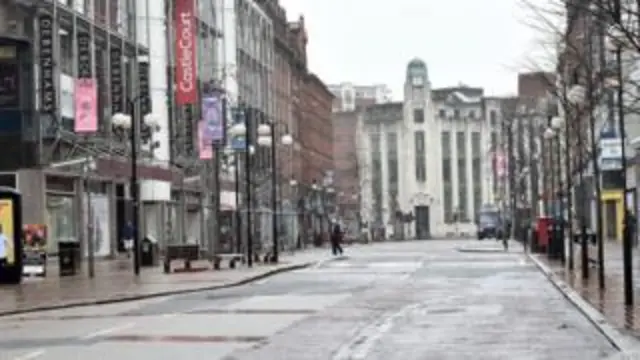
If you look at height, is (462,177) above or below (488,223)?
above

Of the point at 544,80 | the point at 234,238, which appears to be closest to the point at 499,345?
the point at 544,80

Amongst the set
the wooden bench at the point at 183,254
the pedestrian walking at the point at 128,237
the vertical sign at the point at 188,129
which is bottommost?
the wooden bench at the point at 183,254

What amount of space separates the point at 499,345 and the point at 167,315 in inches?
344

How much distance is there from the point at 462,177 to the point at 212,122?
108 meters

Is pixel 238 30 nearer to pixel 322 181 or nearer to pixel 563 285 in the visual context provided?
pixel 322 181

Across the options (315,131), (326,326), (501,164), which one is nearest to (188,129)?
(501,164)

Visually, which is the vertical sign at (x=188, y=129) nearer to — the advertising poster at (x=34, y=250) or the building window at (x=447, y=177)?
the advertising poster at (x=34, y=250)

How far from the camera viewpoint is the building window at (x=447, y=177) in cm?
16488

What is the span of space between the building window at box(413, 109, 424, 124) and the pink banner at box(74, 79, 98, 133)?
116 m

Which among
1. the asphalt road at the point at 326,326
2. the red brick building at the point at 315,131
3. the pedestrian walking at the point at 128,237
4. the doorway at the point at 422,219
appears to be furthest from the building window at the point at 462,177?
the asphalt road at the point at 326,326

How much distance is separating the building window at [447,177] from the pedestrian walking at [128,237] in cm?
10707

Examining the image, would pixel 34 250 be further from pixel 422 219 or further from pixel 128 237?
pixel 422 219

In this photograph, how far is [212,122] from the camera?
60.3 meters

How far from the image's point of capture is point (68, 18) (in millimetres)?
53000
